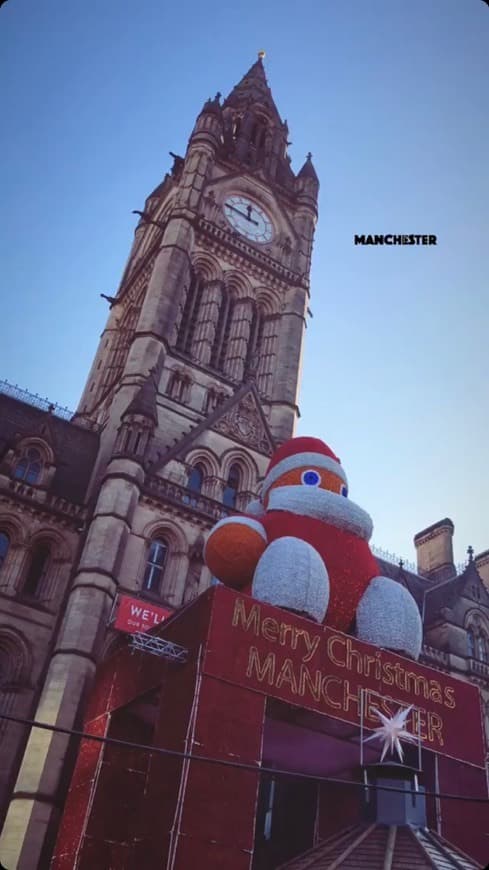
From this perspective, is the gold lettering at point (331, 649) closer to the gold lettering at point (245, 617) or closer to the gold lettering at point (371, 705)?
the gold lettering at point (371, 705)

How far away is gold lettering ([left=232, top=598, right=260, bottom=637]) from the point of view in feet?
45.9

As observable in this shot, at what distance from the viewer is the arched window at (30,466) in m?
25.0

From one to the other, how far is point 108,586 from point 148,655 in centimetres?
615

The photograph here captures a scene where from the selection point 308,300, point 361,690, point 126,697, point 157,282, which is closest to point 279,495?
point 361,690

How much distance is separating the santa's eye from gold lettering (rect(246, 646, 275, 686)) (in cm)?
436

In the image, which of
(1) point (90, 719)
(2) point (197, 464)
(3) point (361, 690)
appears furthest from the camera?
(2) point (197, 464)

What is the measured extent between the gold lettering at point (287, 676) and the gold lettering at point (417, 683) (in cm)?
279

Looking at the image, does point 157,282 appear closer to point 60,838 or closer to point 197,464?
point 197,464

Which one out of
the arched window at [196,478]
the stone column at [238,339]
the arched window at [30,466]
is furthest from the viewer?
the stone column at [238,339]

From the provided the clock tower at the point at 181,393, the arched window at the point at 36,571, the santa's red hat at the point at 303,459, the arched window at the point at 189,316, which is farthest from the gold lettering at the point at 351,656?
the arched window at the point at 189,316

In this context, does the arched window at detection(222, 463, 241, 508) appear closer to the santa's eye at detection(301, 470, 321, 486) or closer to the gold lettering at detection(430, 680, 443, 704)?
the santa's eye at detection(301, 470, 321, 486)

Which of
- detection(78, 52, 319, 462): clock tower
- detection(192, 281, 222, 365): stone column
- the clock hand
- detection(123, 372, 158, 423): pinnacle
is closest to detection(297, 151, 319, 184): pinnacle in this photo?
detection(78, 52, 319, 462): clock tower

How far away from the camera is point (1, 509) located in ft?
75.5

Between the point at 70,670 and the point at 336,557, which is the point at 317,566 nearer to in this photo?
the point at 336,557
